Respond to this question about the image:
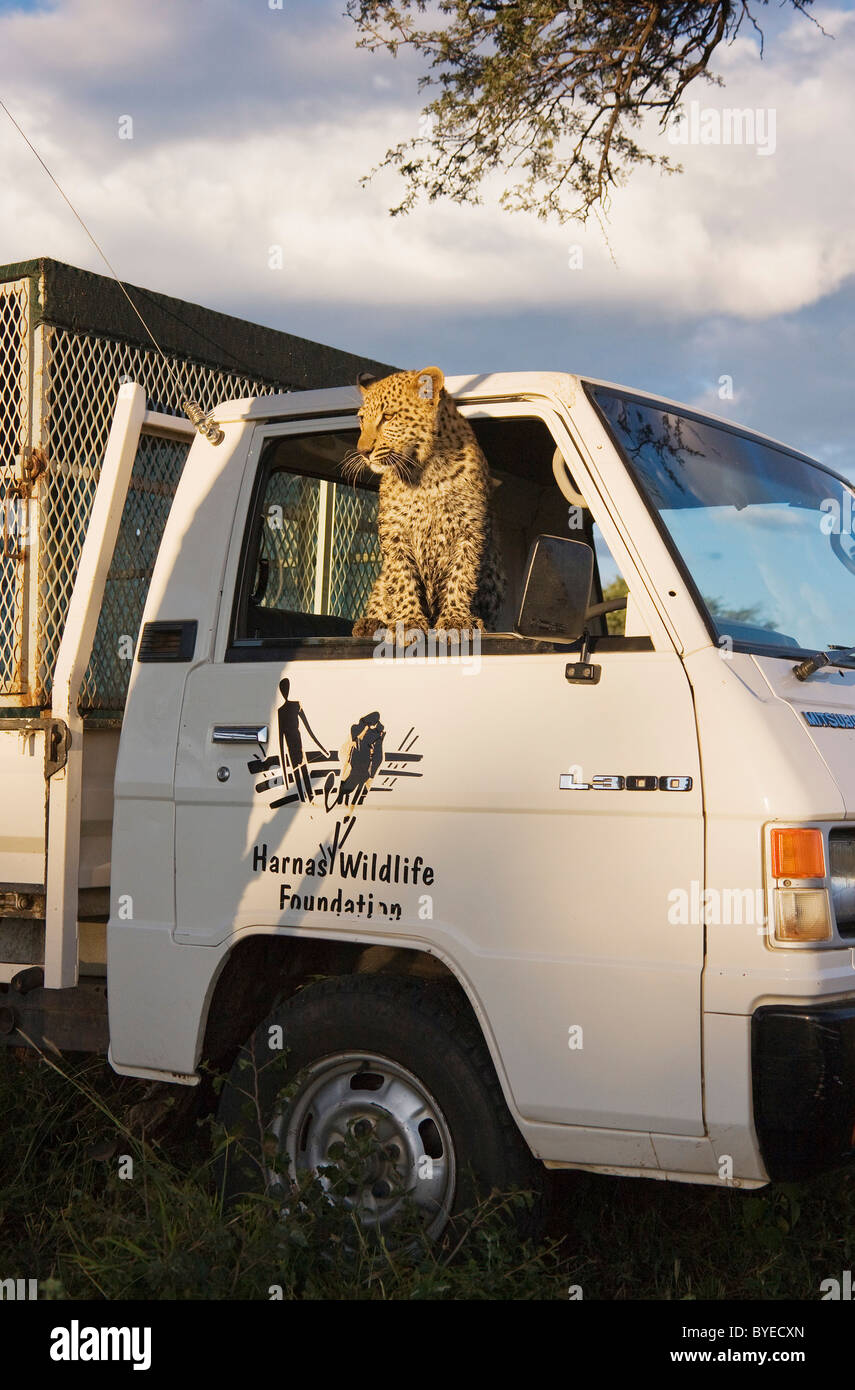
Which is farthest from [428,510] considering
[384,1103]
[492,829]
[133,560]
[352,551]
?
[384,1103]

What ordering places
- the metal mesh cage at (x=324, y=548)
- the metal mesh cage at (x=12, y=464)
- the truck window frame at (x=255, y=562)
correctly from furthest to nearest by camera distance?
the metal mesh cage at (x=324, y=548) → the metal mesh cage at (x=12, y=464) → the truck window frame at (x=255, y=562)

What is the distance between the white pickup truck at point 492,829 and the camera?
126 inches

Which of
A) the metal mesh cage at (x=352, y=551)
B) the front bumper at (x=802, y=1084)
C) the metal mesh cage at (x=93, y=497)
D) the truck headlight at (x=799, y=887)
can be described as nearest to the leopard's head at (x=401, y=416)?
the metal mesh cage at (x=93, y=497)

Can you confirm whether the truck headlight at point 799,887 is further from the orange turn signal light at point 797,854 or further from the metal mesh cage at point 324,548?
the metal mesh cage at point 324,548

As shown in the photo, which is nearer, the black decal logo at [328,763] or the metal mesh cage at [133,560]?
the black decal logo at [328,763]

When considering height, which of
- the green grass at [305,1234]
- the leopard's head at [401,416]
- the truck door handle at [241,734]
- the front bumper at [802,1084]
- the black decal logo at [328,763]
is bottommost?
the green grass at [305,1234]

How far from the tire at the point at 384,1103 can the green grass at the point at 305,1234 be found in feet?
0.32

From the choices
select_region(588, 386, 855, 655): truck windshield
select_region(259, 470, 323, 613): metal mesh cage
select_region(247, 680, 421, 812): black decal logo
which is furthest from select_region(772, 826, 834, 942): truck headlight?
select_region(259, 470, 323, 613): metal mesh cage

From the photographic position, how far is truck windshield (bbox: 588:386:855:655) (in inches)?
144

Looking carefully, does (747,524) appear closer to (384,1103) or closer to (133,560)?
(384,1103)

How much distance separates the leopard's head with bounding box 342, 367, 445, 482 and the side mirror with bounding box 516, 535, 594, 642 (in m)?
0.73

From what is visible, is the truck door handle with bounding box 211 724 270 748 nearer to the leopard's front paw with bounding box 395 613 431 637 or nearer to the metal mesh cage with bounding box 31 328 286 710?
the leopard's front paw with bounding box 395 613 431 637

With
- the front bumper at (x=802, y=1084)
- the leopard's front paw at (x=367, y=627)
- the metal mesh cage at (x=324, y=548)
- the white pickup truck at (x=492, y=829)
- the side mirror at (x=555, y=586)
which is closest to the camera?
the front bumper at (x=802, y=1084)
